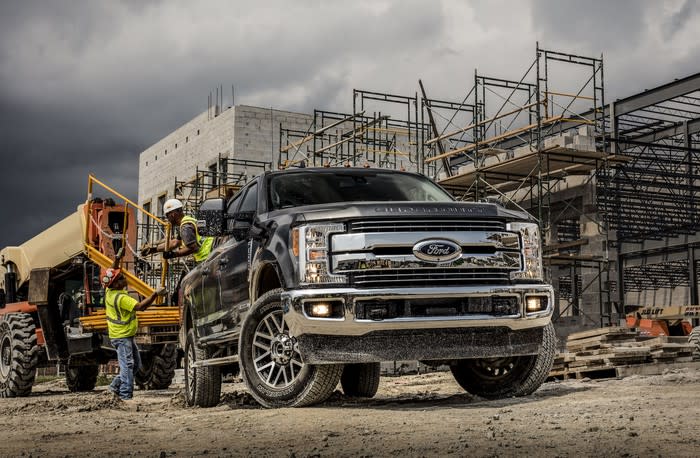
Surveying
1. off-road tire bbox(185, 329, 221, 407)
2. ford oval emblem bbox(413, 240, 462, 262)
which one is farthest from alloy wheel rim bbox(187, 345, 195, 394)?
ford oval emblem bbox(413, 240, 462, 262)

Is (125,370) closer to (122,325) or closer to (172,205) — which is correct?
(122,325)

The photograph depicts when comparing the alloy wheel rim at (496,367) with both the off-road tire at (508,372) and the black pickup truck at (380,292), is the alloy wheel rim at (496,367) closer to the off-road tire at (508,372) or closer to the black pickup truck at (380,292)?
the off-road tire at (508,372)

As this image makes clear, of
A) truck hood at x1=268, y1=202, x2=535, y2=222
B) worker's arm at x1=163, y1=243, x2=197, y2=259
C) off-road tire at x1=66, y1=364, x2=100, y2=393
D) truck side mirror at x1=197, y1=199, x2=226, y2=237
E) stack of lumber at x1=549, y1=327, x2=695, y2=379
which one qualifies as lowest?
off-road tire at x1=66, y1=364, x2=100, y2=393

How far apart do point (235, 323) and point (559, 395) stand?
3.29 metres

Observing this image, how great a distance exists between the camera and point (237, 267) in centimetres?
905

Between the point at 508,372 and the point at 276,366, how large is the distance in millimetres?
2319

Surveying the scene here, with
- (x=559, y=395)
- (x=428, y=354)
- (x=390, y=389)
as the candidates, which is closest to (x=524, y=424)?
(x=428, y=354)

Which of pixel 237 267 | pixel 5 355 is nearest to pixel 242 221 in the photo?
pixel 237 267

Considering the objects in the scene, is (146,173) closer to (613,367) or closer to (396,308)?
(613,367)

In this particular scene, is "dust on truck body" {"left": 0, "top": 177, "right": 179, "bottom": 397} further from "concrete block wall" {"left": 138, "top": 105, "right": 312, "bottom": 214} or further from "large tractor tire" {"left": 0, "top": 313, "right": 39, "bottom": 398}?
"concrete block wall" {"left": 138, "top": 105, "right": 312, "bottom": 214}

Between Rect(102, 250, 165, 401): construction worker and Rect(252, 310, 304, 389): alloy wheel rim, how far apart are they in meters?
3.87

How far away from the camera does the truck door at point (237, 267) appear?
885 centimetres

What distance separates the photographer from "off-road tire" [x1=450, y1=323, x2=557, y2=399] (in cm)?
873

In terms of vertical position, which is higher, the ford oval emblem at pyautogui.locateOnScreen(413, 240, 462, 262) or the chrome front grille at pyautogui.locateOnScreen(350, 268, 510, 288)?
the ford oval emblem at pyautogui.locateOnScreen(413, 240, 462, 262)
